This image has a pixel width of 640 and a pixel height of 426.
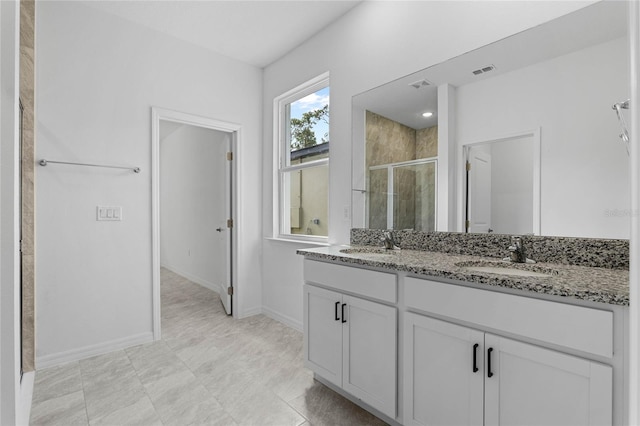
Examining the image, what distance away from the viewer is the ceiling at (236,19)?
252 cm

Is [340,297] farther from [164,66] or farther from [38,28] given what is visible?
[38,28]

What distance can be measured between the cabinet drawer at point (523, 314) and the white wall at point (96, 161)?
2.36 metres

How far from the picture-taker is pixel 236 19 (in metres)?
2.69

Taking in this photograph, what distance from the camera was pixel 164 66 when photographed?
2906 millimetres

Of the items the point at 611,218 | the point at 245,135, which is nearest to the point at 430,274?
the point at 611,218

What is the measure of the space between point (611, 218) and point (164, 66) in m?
3.28

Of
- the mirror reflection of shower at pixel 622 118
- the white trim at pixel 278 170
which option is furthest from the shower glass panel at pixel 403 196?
the white trim at pixel 278 170

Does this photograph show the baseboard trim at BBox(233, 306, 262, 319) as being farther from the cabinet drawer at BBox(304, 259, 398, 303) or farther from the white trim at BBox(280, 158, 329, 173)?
the cabinet drawer at BBox(304, 259, 398, 303)

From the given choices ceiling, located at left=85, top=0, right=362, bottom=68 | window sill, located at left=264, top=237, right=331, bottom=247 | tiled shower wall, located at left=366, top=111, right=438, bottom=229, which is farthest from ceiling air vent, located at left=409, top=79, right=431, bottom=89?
window sill, located at left=264, top=237, right=331, bottom=247

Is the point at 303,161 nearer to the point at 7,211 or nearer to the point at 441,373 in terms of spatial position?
the point at 441,373

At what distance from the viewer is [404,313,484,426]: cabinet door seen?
1.31 m

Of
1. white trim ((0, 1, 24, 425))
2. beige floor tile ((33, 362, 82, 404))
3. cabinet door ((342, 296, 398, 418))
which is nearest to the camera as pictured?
white trim ((0, 1, 24, 425))

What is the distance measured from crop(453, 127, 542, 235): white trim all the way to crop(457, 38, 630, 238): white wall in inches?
0.8

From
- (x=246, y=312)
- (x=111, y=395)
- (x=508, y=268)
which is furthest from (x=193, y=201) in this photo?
(x=508, y=268)
